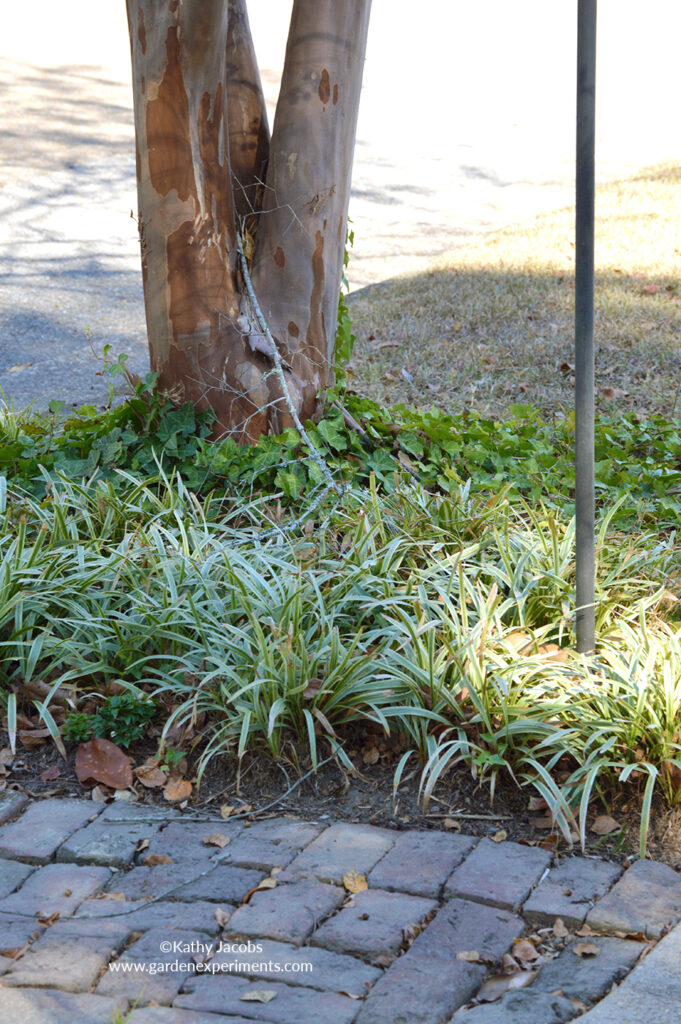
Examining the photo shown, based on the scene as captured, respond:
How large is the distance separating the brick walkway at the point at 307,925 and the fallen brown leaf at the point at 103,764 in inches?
6.1

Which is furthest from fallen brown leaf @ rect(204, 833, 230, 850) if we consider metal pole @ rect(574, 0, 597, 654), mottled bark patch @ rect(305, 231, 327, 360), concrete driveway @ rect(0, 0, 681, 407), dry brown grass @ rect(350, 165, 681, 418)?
dry brown grass @ rect(350, 165, 681, 418)

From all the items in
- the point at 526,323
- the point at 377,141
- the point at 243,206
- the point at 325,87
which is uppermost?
the point at 377,141

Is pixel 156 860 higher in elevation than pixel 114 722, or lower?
lower

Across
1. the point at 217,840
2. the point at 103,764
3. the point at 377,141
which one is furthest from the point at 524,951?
the point at 377,141

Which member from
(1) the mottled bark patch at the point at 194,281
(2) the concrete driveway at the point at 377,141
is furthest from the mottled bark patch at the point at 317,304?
(2) the concrete driveway at the point at 377,141

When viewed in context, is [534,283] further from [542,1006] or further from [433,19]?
[433,19]

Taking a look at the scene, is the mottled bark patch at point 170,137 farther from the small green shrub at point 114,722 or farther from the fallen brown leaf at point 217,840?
the fallen brown leaf at point 217,840

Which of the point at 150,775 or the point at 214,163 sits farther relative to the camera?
the point at 214,163

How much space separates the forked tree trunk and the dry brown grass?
5.52 feet

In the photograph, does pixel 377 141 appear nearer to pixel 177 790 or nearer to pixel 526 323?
pixel 526 323

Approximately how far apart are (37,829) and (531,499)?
8.04ft

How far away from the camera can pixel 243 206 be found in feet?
14.8

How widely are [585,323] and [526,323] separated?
4366 millimetres

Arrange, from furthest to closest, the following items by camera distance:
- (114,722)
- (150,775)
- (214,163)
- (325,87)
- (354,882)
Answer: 1. (325,87)
2. (214,163)
3. (114,722)
4. (150,775)
5. (354,882)
